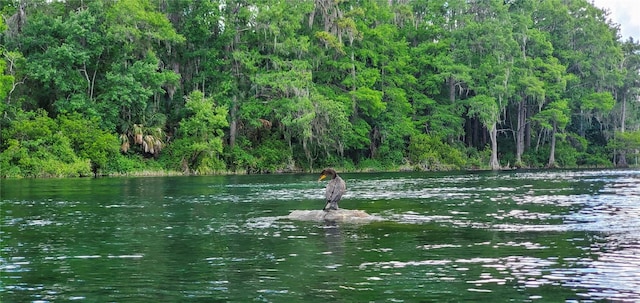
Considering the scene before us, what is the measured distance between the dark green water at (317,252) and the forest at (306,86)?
87.6ft

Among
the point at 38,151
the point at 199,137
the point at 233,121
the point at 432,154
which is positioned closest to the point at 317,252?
the point at 38,151

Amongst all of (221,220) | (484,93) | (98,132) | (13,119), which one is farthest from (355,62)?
(221,220)

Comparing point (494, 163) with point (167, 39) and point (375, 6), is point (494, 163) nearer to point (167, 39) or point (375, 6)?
point (375, 6)

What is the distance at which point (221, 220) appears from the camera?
69.8 ft

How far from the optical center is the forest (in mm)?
52250

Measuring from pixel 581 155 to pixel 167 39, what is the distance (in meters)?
46.2

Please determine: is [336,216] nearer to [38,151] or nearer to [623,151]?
[38,151]

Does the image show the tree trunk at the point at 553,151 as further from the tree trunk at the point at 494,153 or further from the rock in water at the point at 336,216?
the rock in water at the point at 336,216

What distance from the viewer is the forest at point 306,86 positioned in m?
52.2

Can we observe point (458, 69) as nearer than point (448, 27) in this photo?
Yes

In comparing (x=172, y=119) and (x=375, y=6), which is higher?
(x=375, y=6)

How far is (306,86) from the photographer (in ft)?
191

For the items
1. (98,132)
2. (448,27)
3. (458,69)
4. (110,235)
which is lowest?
(110,235)

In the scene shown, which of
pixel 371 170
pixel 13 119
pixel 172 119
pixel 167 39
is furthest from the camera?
pixel 371 170
